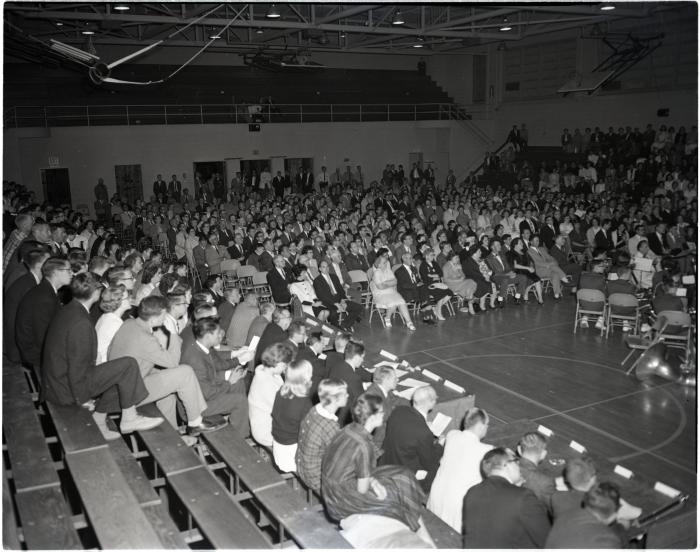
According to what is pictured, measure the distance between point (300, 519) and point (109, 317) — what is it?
2845 millimetres

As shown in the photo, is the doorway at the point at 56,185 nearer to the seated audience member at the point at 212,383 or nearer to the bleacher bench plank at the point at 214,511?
the seated audience member at the point at 212,383

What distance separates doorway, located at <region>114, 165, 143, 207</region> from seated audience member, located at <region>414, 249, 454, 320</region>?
16.3 meters

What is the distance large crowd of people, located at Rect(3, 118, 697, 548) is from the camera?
4398 mm

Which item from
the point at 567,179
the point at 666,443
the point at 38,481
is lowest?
the point at 666,443

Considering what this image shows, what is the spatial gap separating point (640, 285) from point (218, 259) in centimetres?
849

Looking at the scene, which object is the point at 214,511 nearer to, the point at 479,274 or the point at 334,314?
the point at 334,314

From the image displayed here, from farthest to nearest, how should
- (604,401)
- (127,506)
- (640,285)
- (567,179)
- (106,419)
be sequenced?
(567,179) → (640,285) → (604,401) → (106,419) → (127,506)

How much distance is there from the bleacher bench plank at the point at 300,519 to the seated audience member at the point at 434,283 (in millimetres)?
7854

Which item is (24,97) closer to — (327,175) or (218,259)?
(327,175)

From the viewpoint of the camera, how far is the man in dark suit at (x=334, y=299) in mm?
11508

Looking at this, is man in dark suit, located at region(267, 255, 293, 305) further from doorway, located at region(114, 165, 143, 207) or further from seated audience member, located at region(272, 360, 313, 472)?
doorway, located at region(114, 165, 143, 207)

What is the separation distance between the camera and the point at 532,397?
8570mm

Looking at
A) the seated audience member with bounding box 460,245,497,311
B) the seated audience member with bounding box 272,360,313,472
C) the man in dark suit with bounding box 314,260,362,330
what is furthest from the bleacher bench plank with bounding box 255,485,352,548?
the seated audience member with bounding box 460,245,497,311

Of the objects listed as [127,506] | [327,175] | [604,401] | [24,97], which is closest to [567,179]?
[327,175]
